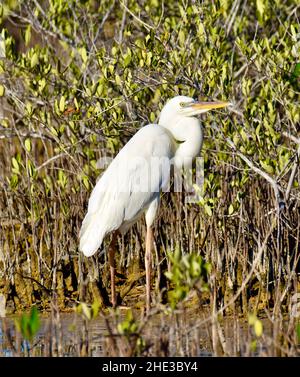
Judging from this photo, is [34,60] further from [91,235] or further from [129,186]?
[91,235]

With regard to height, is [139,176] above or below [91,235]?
above

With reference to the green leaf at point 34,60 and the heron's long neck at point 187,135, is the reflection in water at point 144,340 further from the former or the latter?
the green leaf at point 34,60

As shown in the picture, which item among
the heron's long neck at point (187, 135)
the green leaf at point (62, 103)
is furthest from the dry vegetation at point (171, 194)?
the heron's long neck at point (187, 135)

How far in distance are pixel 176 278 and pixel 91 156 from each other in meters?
2.84

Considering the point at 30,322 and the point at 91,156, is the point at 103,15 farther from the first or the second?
the point at 30,322

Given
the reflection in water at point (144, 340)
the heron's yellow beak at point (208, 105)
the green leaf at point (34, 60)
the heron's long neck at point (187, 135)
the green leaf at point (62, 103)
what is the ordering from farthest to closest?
the heron's long neck at point (187, 135) < the green leaf at point (34, 60) < the green leaf at point (62, 103) < the heron's yellow beak at point (208, 105) < the reflection in water at point (144, 340)

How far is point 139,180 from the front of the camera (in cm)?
574

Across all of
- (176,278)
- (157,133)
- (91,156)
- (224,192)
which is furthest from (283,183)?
(176,278)

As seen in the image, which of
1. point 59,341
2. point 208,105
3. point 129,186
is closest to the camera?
point 59,341

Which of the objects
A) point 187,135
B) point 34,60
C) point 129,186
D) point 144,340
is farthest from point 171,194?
point 144,340

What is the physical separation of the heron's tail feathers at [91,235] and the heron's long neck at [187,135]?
729 millimetres

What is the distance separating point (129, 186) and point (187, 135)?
0.53 meters

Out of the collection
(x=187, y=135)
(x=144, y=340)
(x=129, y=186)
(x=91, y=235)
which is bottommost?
(x=144, y=340)

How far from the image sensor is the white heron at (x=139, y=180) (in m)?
5.64
